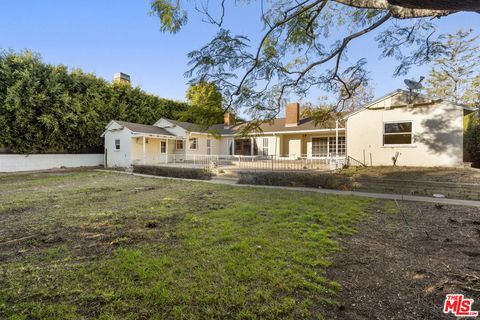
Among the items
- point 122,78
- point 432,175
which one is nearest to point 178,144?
point 122,78

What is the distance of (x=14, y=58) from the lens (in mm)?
16281

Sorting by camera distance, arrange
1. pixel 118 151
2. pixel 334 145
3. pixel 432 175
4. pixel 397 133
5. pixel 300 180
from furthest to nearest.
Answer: pixel 118 151 → pixel 334 145 → pixel 397 133 → pixel 300 180 → pixel 432 175

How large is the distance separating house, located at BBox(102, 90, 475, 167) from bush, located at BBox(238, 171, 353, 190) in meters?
2.52

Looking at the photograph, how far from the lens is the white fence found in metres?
16.0

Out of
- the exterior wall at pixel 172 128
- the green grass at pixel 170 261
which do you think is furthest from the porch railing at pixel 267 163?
the green grass at pixel 170 261

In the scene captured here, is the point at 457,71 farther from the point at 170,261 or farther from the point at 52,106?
the point at 52,106

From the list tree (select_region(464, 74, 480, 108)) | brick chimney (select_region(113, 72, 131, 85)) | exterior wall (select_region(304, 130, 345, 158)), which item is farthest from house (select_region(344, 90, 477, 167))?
brick chimney (select_region(113, 72, 131, 85))

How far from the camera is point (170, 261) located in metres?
3.21

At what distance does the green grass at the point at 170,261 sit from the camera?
7.50 ft

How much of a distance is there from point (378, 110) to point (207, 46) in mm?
12205

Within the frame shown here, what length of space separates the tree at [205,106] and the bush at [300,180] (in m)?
6.45

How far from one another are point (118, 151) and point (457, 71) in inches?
1215

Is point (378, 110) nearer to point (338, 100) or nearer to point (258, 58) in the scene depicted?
point (338, 100)

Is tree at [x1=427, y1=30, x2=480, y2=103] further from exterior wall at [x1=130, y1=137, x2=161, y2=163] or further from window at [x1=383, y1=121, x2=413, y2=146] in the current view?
exterior wall at [x1=130, y1=137, x2=161, y2=163]
